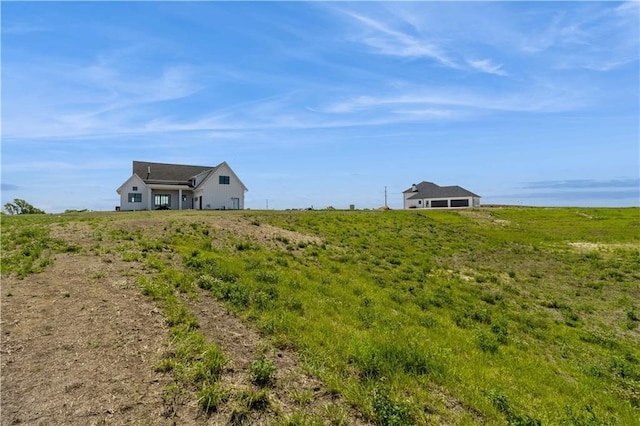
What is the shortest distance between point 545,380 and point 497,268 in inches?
572

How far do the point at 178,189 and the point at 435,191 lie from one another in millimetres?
59229

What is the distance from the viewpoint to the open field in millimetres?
5012

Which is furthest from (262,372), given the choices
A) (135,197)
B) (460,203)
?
(460,203)

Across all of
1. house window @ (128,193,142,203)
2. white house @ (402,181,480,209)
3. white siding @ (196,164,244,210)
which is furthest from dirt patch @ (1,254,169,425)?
white house @ (402,181,480,209)

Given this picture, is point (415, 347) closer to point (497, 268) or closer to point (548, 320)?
point (548, 320)

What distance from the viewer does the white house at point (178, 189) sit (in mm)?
50594

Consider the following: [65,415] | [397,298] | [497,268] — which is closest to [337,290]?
[397,298]

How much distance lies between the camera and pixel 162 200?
173ft

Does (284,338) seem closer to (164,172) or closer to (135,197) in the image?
(135,197)

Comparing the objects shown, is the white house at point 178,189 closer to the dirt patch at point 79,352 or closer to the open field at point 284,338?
the open field at point 284,338

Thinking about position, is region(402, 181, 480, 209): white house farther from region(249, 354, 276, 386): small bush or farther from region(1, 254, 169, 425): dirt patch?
region(249, 354, 276, 386): small bush

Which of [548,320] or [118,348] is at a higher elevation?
[118,348]

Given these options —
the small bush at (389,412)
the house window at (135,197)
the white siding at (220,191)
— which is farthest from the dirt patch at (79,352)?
the house window at (135,197)

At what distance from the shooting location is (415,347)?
7281 mm
